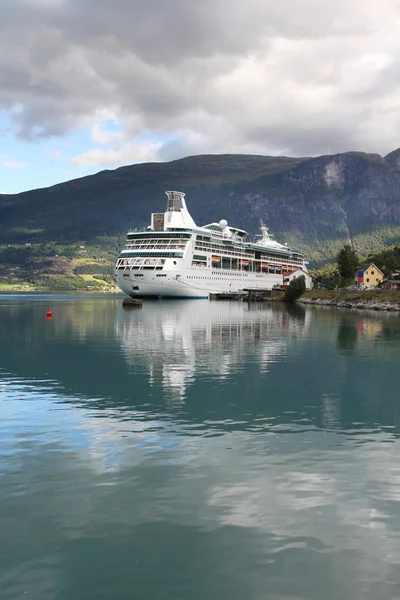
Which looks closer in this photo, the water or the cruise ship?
the water

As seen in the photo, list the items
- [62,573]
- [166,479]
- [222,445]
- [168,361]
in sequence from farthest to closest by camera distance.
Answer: [168,361] < [222,445] < [166,479] < [62,573]

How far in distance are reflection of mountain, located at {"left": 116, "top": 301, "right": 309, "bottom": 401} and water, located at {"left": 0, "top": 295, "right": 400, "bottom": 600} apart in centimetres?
80

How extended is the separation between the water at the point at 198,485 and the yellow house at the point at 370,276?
157155 millimetres

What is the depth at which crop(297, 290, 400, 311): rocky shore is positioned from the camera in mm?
136500

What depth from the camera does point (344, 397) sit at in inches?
1164

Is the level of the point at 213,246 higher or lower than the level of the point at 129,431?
higher

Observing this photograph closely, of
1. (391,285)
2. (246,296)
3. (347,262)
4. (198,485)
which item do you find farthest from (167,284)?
(198,485)

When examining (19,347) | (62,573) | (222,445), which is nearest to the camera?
(62,573)

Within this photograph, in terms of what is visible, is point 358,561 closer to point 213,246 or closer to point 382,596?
point 382,596

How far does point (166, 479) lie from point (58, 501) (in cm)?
331

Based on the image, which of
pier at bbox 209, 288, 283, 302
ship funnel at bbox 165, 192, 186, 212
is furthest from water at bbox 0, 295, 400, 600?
ship funnel at bbox 165, 192, 186, 212

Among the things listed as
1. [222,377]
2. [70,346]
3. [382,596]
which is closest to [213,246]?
[70,346]

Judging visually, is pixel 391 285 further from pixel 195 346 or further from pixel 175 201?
pixel 195 346

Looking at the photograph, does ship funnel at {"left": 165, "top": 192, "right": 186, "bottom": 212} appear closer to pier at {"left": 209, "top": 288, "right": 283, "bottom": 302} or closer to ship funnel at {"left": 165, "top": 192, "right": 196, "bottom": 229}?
ship funnel at {"left": 165, "top": 192, "right": 196, "bottom": 229}
